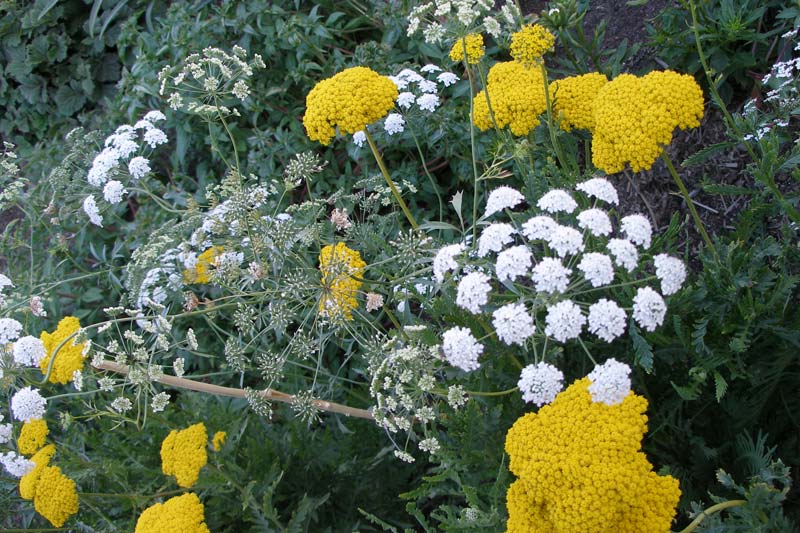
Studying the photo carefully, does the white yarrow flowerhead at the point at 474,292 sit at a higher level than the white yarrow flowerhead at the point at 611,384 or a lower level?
higher

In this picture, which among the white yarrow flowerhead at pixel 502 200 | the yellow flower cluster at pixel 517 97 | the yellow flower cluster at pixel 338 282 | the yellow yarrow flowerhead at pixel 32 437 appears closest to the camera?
the white yarrow flowerhead at pixel 502 200

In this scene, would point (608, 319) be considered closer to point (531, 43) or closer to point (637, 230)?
point (637, 230)

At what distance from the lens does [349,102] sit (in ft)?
8.73

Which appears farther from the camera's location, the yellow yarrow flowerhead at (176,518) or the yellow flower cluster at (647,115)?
the yellow yarrow flowerhead at (176,518)

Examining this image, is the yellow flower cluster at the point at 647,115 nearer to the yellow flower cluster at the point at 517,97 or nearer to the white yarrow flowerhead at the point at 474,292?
the yellow flower cluster at the point at 517,97

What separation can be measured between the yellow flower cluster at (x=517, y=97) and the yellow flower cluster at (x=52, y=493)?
89.0 inches

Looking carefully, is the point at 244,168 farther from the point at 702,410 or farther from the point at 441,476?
the point at 702,410

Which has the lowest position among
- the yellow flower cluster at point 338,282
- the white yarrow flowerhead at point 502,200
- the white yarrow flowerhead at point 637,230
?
the yellow flower cluster at point 338,282

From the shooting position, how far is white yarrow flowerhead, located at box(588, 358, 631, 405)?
1952mm

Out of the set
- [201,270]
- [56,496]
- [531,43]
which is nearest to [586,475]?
[531,43]

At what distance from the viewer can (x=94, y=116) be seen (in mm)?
5652

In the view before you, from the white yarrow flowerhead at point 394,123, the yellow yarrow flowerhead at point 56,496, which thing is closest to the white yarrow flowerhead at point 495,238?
the white yarrow flowerhead at point 394,123

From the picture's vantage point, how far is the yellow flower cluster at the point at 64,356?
2.96m

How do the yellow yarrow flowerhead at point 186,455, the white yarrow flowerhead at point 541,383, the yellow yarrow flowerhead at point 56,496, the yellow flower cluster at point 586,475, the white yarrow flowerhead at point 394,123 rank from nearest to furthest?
the yellow flower cluster at point 586,475 → the white yarrow flowerhead at point 541,383 → the yellow yarrow flowerhead at point 186,455 → the yellow yarrow flowerhead at point 56,496 → the white yarrow flowerhead at point 394,123
